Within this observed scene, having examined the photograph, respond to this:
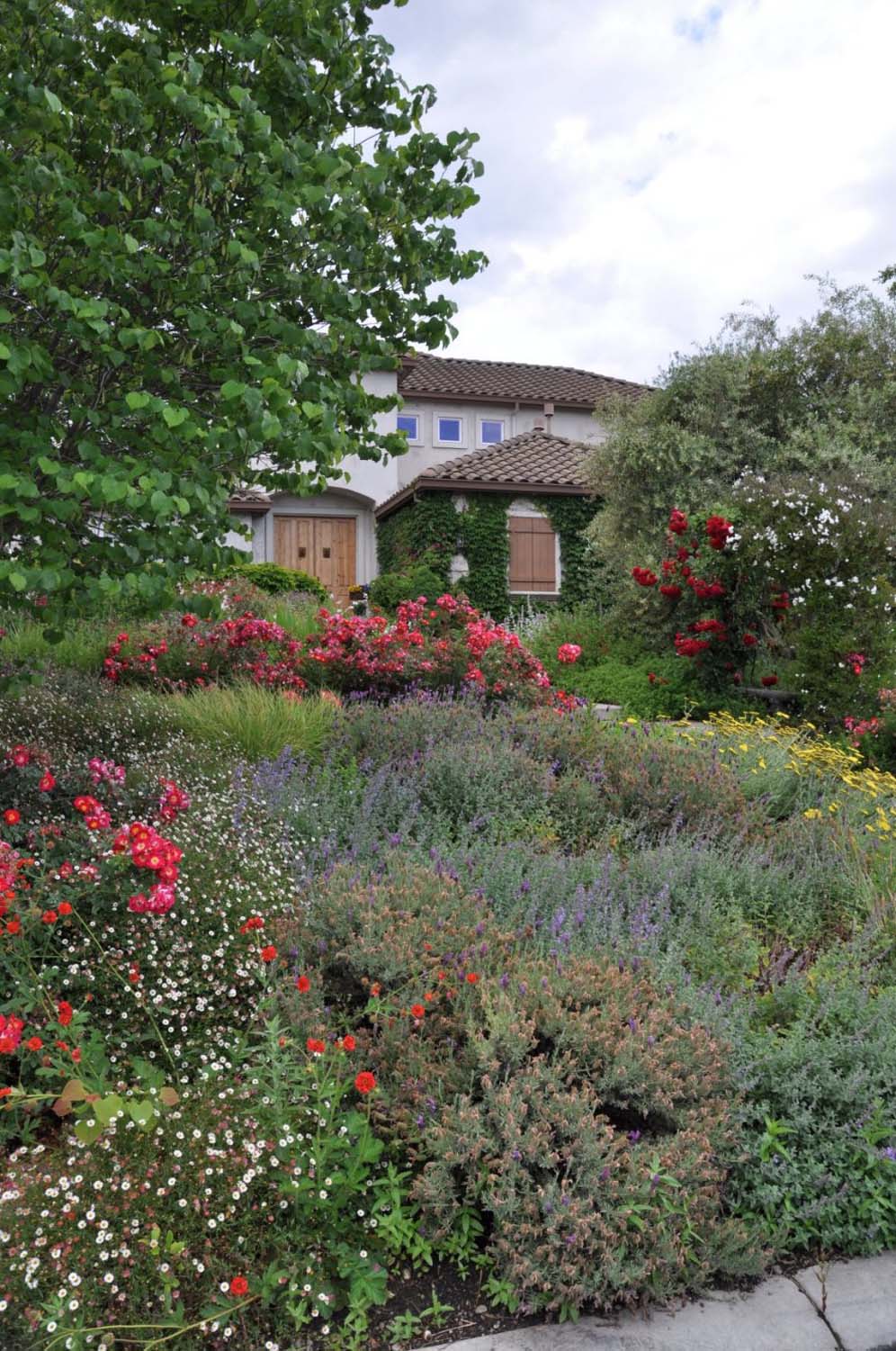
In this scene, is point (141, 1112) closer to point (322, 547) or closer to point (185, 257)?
point (185, 257)

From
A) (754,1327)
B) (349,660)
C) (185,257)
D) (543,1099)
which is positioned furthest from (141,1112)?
(349,660)

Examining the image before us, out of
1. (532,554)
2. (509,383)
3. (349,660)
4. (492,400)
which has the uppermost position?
(509,383)

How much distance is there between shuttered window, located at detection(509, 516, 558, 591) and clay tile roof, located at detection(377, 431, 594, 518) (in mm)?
749

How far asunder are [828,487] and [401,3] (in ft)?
24.4

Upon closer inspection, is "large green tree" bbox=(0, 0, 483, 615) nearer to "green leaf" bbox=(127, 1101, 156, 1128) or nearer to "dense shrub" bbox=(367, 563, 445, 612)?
"green leaf" bbox=(127, 1101, 156, 1128)

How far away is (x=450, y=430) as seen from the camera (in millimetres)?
24219

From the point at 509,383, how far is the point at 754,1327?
25088mm

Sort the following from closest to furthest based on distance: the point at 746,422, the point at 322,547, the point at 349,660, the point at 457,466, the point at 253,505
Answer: the point at 349,660 < the point at 746,422 < the point at 457,466 < the point at 253,505 < the point at 322,547

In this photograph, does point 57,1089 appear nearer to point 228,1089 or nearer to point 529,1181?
point 228,1089

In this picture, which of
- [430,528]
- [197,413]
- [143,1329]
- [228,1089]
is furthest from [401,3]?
[430,528]

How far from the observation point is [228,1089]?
2.32 meters

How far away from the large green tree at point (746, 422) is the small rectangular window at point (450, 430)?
886 cm

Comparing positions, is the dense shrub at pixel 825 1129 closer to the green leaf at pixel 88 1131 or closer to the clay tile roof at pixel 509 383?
the green leaf at pixel 88 1131

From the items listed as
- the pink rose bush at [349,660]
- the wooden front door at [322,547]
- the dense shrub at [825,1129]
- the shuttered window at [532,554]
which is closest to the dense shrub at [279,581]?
the wooden front door at [322,547]
